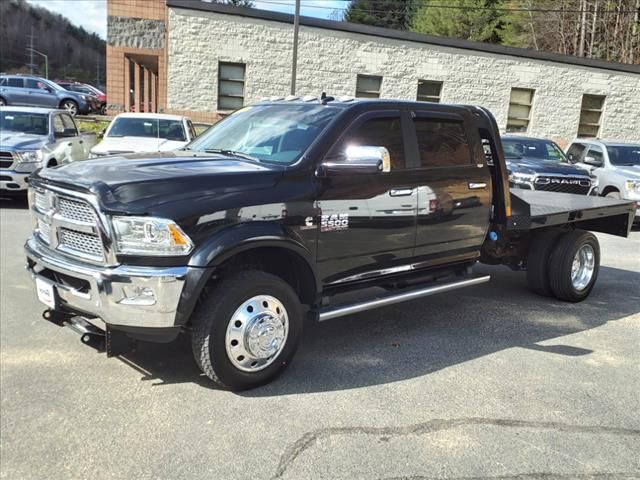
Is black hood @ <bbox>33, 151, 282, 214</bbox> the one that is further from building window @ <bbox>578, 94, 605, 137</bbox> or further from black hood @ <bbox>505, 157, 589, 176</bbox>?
building window @ <bbox>578, 94, 605, 137</bbox>

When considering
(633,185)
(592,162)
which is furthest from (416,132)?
(592,162)

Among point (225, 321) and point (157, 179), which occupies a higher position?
point (157, 179)

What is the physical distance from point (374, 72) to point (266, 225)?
18914 millimetres

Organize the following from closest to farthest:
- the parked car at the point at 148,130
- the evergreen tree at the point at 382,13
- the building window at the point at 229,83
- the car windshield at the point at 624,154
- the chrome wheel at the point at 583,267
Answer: the chrome wheel at the point at 583,267 → the parked car at the point at 148,130 → the car windshield at the point at 624,154 → the building window at the point at 229,83 → the evergreen tree at the point at 382,13

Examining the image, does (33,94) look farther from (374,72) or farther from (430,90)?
(430,90)

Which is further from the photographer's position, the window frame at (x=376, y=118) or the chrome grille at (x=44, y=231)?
the window frame at (x=376, y=118)

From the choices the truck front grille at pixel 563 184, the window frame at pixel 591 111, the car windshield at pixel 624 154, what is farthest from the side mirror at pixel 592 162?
the window frame at pixel 591 111

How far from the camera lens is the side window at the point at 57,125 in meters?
11.8

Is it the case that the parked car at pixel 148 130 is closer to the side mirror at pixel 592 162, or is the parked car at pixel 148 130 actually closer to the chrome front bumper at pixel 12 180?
the chrome front bumper at pixel 12 180

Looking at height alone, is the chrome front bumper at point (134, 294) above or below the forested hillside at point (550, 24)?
below

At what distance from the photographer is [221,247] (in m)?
3.56

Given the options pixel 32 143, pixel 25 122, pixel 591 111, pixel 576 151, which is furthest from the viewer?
pixel 591 111

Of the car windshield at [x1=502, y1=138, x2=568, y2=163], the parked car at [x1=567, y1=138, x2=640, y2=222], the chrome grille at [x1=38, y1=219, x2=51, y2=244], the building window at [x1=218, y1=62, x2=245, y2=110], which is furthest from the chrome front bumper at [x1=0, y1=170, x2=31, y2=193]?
the parked car at [x1=567, y1=138, x2=640, y2=222]

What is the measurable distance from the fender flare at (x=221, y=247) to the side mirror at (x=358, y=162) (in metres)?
0.57
